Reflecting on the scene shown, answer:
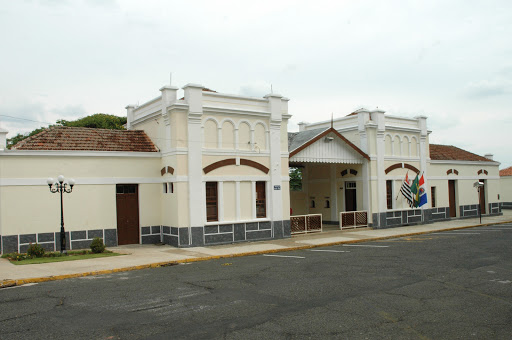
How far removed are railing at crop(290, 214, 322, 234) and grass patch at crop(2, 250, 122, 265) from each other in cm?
951

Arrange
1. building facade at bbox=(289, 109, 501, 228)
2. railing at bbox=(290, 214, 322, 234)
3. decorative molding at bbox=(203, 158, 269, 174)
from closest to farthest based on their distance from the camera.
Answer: decorative molding at bbox=(203, 158, 269, 174) < railing at bbox=(290, 214, 322, 234) < building facade at bbox=(289, 109, 501, 228)

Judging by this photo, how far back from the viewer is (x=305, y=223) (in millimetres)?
23938

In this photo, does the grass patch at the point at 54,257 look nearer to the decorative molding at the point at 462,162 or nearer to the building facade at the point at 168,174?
the building facade at the point at 168,174

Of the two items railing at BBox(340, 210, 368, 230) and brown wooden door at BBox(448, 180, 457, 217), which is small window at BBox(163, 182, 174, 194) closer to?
railing at BBox(340, 210, 368, 230)

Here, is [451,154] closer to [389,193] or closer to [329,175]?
[389,193]

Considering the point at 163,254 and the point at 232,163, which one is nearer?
the point at 163,254

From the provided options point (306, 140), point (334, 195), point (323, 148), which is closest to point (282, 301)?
point (306, 140)

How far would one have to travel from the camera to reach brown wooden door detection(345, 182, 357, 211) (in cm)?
2789

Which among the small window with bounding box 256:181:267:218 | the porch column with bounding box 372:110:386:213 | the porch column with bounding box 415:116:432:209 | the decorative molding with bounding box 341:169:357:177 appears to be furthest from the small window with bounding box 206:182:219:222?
the porch column with bounding box 415:116:432:209

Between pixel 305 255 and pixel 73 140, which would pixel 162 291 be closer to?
pixel 305 255

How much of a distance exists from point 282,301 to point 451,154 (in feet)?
91.3

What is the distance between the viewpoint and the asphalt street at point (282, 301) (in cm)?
774

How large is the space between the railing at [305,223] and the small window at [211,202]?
15.4ft

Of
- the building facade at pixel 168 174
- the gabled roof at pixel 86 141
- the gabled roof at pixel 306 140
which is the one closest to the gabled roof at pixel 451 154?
the gabled roof at pixel 306 140
